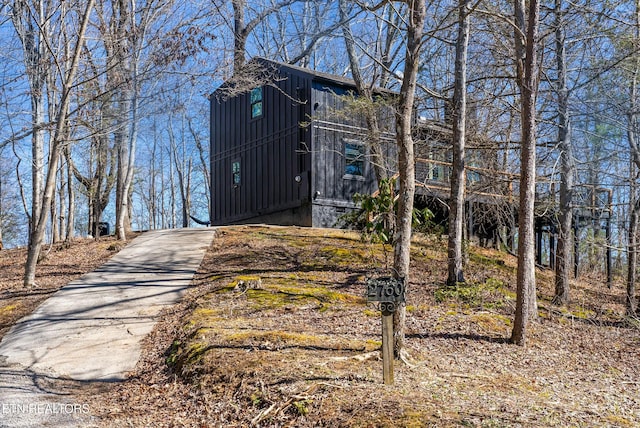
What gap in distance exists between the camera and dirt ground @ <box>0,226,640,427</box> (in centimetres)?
528

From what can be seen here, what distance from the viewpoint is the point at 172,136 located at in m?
34.9

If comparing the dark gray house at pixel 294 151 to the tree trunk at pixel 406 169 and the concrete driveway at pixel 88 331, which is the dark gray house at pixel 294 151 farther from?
the tree trunk at pixel 406 169

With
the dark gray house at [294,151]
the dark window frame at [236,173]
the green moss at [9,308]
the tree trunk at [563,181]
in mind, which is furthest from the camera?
the dark window frame at [236,173]

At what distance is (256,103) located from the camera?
1916 centimetres

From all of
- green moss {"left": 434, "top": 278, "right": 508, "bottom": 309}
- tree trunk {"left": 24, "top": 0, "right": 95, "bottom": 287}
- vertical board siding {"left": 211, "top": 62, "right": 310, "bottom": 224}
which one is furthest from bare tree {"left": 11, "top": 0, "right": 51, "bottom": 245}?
green moss {"left": 434, "top": 278, "right": 508, "bottom": 309}

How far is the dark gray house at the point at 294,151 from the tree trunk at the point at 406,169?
795 cm

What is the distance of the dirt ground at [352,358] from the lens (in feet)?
17.3

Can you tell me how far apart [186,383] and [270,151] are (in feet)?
40.4

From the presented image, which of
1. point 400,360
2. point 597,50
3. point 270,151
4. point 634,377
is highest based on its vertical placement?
point 597,50

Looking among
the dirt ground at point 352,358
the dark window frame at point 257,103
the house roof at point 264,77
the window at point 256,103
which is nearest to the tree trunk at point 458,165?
the dirt ground at point 352,358

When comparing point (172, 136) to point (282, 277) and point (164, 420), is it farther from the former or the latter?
point (164, 420)

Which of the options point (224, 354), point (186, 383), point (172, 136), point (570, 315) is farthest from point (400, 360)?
point (172, 136)

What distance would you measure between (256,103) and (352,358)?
13.9m

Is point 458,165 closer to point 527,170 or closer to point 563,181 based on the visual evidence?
point 563,181
